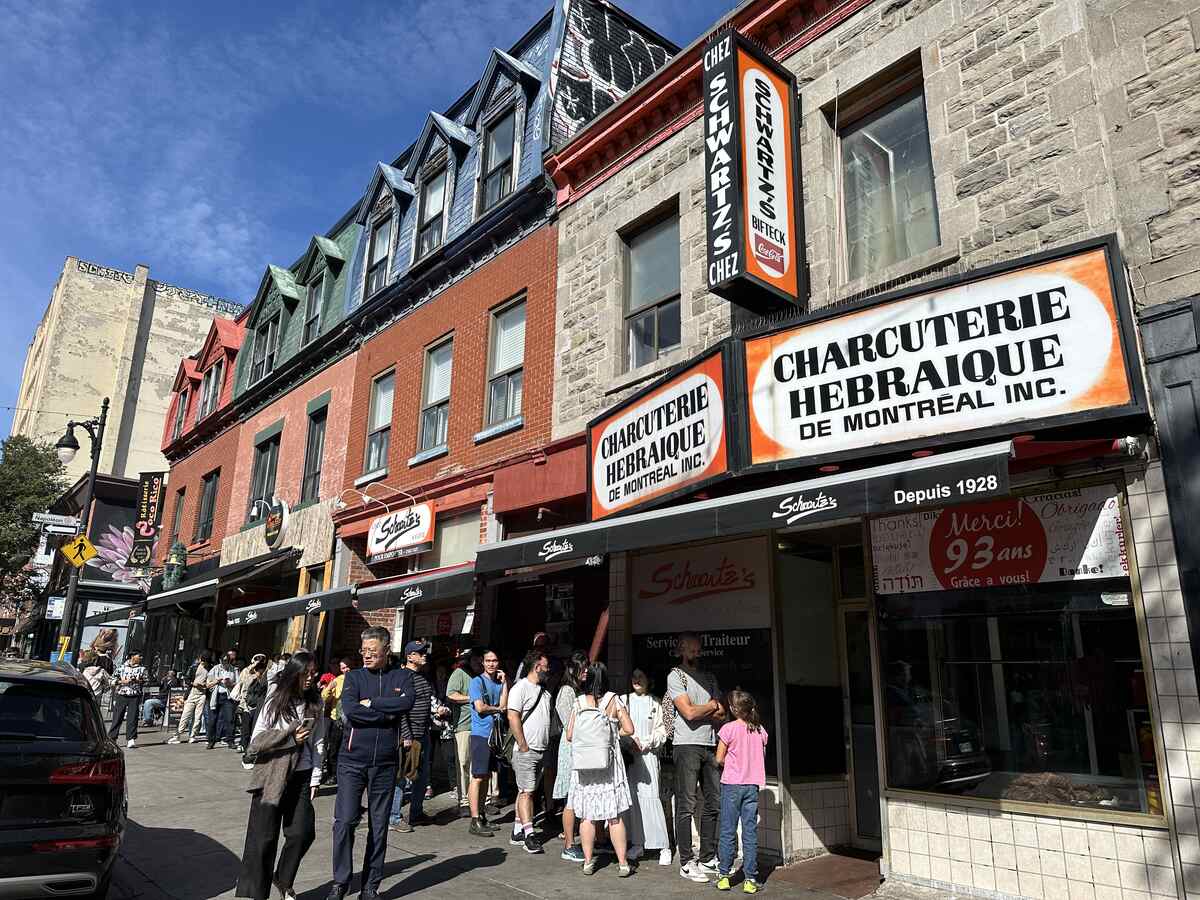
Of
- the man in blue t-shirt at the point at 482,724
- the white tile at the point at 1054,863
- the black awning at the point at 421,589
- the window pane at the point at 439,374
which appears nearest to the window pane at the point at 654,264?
the black awning at the point at 421,589

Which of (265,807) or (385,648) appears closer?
(265,807)

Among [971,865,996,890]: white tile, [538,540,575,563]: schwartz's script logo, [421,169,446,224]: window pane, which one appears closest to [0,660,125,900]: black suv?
[538,540,575,563]: schwartz's script logo

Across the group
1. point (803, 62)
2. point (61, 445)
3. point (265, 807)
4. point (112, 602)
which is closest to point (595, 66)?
point (803, 62)

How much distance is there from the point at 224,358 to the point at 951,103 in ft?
78.3

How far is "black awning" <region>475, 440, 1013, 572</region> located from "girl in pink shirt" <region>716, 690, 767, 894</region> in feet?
5.80

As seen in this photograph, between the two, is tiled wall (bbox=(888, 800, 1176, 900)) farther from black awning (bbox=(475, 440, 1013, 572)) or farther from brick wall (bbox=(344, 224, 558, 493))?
brick wall (bbox=(344, 224, 558, 493))

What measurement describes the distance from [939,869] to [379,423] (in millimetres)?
13378

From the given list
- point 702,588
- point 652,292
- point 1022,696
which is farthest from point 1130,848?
point 652,292

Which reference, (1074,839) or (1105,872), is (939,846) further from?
(1105,872)

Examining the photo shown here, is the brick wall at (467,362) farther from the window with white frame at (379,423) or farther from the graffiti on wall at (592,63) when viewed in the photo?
the graffiti on wall at (592,63)

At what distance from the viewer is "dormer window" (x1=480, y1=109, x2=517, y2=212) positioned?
14.8 meters

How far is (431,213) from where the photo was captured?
664 inches

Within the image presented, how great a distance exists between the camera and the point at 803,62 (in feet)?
31.1

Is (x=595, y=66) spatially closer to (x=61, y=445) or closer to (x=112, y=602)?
(x=61, y=445)
